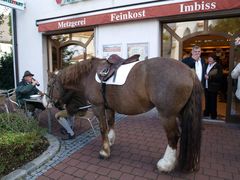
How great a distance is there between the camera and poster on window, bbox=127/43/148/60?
20.6ft

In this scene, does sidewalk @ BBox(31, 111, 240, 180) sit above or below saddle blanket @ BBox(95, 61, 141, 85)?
below

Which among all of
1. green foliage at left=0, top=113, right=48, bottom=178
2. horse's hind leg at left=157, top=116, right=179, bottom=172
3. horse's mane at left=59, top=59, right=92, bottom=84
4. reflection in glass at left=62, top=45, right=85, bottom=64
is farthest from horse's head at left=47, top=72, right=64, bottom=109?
reflection in glass at left=62, top=45, right=85, bottom=64

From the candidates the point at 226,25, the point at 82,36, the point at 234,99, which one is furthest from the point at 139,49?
the point at 234,99

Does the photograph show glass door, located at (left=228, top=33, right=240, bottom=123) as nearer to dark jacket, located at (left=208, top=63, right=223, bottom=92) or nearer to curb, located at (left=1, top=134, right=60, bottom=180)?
dark jacket, located at (left=208, top=63, right=223, bottom=92)

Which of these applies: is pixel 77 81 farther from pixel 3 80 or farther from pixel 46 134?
pixel 3 80

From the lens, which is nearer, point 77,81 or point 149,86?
point 149,86

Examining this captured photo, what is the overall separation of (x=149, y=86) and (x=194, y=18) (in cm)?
347

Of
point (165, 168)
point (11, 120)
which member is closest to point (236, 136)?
point (165, 168)

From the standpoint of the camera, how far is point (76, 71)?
3.76 meters

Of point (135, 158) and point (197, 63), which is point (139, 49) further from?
point (135, 158)

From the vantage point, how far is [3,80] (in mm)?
10398

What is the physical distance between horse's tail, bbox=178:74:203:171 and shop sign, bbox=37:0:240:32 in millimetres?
3069

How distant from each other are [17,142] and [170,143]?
2.18 metres

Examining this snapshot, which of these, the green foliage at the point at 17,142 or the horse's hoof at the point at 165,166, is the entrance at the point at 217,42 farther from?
the green foliage at the point at 17,142
